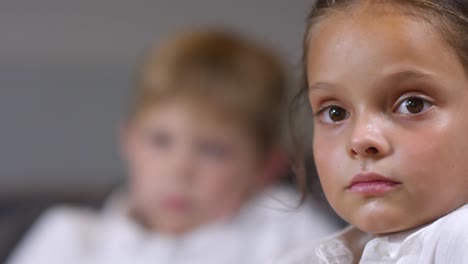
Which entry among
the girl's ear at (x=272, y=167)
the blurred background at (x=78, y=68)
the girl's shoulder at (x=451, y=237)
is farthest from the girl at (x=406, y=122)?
the blurred background at (x=78, y=68)

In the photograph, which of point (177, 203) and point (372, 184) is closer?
point (372, 184)

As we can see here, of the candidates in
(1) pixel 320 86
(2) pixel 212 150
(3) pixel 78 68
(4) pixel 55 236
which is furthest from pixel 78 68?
(1) pixel 320 86

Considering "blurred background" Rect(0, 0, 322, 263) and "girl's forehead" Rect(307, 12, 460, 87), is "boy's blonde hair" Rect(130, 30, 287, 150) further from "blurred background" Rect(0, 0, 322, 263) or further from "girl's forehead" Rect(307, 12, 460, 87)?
"girl's forehead" Rect(307, 12, 460, 87)

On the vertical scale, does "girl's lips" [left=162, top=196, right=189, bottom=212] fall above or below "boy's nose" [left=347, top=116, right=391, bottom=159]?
below

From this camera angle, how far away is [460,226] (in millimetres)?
508

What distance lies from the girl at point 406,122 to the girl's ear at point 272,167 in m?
0.88

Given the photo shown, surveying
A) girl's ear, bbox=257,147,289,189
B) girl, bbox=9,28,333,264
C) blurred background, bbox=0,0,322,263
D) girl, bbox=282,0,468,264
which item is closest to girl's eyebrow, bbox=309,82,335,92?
girl, bbox=282,0,468,264

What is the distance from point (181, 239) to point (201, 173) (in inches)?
4.6

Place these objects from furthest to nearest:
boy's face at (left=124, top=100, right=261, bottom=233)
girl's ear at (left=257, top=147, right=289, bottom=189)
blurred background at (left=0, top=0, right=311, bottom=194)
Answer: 1. blurred background at (left=0, top=0, right=311, bottom=194)
2. girl's ear at (left=257, top=147, right=289, bottom=189)
3. boy's face at (left=124, top=100, right=261, bottom=233)

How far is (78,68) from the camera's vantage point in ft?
6.22

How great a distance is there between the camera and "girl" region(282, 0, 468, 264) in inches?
20.5

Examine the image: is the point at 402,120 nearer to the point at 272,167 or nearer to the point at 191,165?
the point at 191,165

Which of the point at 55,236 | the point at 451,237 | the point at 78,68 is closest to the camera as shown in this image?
the point at 451,237

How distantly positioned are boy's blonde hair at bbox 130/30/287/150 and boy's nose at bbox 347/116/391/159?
80 centimetres
